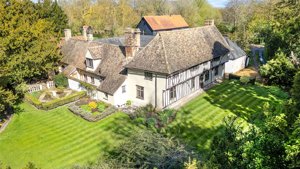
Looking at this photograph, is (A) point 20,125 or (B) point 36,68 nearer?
(A) point 20,125

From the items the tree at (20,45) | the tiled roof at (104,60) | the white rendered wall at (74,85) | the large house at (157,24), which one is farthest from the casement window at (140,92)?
the large house at (157,24)

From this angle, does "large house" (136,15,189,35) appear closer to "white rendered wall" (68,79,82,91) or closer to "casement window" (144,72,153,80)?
"white rendered wall" (68,79,82,91)

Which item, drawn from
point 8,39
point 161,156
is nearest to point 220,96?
point 161,156

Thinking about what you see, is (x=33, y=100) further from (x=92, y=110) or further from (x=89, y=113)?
(x=89, y=113)

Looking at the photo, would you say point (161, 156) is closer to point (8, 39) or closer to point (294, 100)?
point (294, 100)

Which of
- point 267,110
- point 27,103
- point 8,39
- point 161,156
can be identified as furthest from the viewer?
point 27,103

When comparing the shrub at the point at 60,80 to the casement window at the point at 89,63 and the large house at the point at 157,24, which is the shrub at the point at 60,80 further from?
the large house at the point at 157,24

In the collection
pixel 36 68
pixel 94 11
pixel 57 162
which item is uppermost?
pixel 94 11
